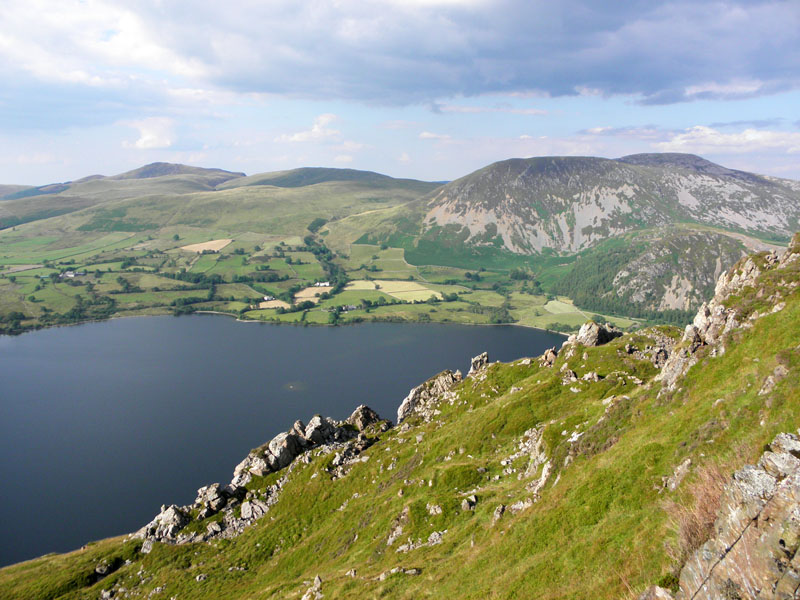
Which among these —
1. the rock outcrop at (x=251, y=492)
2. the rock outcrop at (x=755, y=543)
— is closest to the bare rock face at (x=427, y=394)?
the rock outcrop at (x=251, y=492)

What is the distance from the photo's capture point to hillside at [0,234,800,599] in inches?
837

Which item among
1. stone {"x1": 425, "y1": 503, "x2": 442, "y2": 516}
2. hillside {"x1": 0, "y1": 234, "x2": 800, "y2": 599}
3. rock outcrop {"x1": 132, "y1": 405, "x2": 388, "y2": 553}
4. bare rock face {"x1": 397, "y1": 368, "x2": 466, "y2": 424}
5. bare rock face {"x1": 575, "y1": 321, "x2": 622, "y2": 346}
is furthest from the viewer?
bare rock face {"x1": 397, "y1": 368, "x2": 466, "y2": 424}

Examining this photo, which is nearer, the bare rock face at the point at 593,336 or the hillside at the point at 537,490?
the hillside at the point at 537,490

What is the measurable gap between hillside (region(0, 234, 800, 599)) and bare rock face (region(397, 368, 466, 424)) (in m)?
0.44

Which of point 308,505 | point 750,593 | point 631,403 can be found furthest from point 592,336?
point 750,593

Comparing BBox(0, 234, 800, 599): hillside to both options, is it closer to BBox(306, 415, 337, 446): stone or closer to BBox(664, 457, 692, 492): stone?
BBox(664, 457, 692, 492): stone

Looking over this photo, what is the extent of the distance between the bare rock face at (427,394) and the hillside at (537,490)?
435 millimetres

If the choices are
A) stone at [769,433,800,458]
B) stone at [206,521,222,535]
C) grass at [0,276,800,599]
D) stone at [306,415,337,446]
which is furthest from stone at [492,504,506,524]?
stone at [306,415,337,446]

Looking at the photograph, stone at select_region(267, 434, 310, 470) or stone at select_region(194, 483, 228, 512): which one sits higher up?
stone at select_region(267, 434, 310, 470)

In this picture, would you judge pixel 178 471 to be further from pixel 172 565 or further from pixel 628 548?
pixel 628 548

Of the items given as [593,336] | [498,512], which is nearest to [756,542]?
[498,512]

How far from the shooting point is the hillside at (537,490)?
2125 centimetres

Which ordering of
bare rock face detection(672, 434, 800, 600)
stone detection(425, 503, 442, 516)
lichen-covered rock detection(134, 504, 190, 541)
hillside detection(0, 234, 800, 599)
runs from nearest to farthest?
1. bare rock face detection(672, 434, 800, 600)
2. hillside detection(0, 234, 800, 599)
3. stone detection(425, 503, 442, 516)
4. lichen-covered rock detection(134, 504, 190, 541)

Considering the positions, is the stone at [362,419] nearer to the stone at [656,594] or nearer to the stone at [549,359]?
the stone at [549,359]
